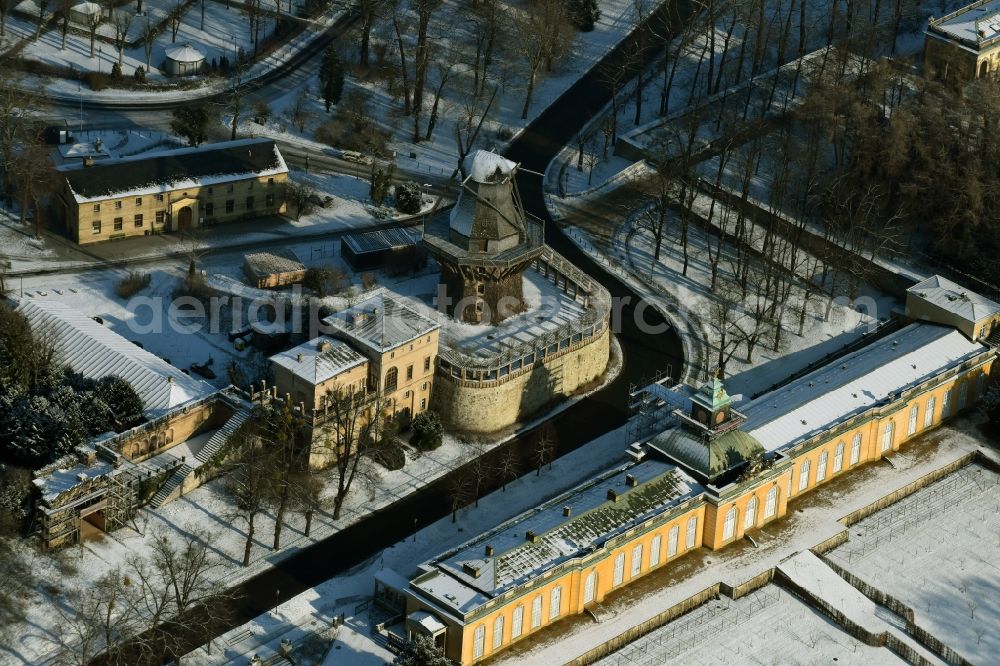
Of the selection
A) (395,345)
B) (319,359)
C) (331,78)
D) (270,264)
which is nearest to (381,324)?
(395,345)

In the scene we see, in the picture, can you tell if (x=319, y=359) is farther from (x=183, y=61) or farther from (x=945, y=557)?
(x=183, y=61)

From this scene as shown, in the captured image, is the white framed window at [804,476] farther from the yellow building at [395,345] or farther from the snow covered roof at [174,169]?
the snow covered roof at [174,169]

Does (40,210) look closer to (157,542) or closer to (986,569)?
(157,542)

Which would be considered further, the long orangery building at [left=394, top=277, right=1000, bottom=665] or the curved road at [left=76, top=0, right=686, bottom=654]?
the curved road at [left=76, top=0, right=686, bottom=654]

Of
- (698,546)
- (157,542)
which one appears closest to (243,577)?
(157,542)

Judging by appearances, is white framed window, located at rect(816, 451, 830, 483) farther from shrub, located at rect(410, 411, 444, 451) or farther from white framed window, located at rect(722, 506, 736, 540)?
shrub, located at rect(410, 411, 444, 451)

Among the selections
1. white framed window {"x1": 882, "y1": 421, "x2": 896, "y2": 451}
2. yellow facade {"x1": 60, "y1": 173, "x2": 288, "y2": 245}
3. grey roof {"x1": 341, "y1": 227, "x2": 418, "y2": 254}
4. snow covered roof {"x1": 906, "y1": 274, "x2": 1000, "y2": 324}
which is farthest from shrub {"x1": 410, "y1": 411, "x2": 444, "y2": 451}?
snow covered roof {"x1": 906, "y1": 274, "x2": 1000, "y2": 324}
